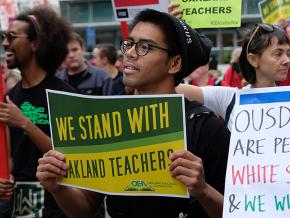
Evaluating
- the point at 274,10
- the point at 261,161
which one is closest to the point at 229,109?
the point at 261,161

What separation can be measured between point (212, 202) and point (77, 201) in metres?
0.60

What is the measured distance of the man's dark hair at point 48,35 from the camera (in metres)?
3.53

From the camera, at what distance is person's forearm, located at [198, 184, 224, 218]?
1.96 metres

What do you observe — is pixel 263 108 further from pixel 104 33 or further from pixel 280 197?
pixel 104 33

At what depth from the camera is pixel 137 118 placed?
2055mm

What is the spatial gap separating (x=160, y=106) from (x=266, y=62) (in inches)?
44.2

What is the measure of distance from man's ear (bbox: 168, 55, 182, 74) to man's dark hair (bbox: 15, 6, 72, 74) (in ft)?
4.75

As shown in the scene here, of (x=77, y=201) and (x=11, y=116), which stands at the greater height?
(x=11, y=116)

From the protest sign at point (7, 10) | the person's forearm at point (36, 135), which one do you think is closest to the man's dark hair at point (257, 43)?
the person's forearm at point (36, 135)

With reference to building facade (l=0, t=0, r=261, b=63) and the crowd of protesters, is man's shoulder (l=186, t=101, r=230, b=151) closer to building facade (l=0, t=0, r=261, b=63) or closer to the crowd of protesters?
the crowd of protesters

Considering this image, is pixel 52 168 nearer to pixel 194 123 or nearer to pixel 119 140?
pixel 119 140

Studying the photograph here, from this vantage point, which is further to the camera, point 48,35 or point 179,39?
point 48,35

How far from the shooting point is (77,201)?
2305 mm

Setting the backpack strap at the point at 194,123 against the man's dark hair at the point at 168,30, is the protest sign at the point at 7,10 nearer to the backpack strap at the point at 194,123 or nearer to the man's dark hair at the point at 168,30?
the man's dark hair at the point at 168,30
